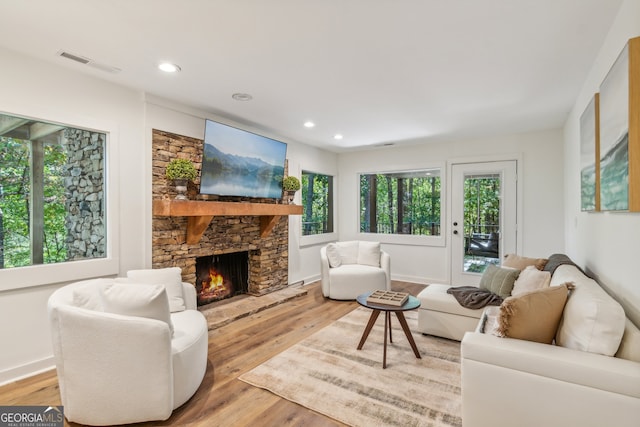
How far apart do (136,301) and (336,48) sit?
2.08 m

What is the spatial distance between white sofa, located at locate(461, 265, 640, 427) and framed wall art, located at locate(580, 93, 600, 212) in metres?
0.92

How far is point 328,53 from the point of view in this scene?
7.77 feet

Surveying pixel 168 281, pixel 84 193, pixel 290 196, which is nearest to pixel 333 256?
pixel 290 196

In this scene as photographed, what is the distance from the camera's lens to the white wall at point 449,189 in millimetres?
4477

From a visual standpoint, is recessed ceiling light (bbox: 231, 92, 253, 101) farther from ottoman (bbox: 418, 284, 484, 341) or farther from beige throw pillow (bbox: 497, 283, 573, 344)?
beige throw pillow (bbox: 497, 283, 573, 344)

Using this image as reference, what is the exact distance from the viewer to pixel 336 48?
2.29 meters

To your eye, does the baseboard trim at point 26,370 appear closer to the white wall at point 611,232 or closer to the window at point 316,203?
the window at point 316,203

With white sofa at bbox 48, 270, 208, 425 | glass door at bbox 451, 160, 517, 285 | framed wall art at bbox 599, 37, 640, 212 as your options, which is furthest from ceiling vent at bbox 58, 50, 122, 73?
glass door at bbox 451, 160, 517, 285

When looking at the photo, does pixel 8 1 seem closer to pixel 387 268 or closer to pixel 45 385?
pixel 45 385

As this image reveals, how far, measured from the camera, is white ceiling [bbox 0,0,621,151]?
1.86 meters

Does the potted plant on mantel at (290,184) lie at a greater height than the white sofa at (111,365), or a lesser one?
greater

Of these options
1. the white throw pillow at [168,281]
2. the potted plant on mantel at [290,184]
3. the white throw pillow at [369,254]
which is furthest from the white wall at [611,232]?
the potted plant on mantel at [290,184]

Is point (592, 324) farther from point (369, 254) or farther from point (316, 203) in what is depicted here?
point (316, 203)

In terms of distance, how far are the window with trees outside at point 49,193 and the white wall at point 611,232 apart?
3.76 m
